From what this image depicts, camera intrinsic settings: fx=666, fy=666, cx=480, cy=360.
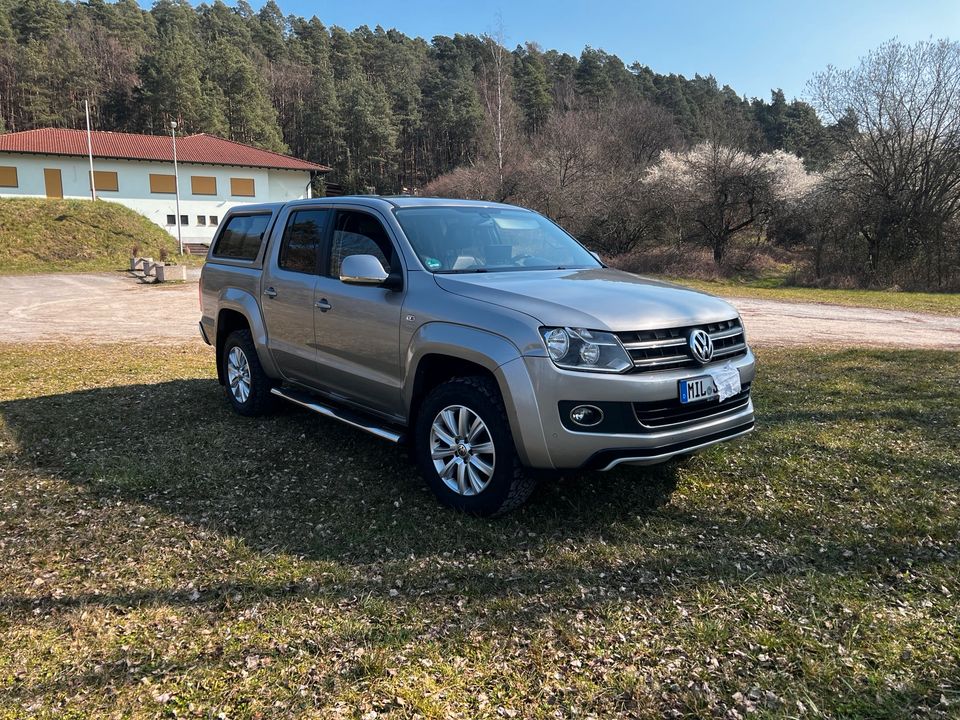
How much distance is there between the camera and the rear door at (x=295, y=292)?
5.20 m

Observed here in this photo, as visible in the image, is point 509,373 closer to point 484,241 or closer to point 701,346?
point 701,346

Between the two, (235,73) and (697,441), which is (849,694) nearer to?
(697,441)

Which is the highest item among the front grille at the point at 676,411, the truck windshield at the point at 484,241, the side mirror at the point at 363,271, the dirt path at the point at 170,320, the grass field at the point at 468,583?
the truck windshield at the point at 484,241

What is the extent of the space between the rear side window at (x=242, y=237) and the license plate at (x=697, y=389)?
400 cm

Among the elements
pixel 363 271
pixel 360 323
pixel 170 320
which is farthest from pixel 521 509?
pixel 170 320

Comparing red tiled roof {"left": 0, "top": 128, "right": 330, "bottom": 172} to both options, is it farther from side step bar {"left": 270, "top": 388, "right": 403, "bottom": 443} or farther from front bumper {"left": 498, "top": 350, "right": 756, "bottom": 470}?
front bumper {"left": 498, "top": 350, "right": 756, "bottom": 470}

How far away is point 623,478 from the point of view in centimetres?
455

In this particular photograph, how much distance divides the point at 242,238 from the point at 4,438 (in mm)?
2589

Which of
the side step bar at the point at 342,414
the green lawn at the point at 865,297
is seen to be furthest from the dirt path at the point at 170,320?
the side step bar at the point at 342,414

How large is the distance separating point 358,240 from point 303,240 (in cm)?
75

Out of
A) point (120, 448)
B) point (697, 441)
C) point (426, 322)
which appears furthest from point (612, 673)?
point (120, 448)

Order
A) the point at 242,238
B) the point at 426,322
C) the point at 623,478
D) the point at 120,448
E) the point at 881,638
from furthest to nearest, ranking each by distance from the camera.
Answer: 1. the point at 242,238
2. the point at 120,448
3. the point at 623,478
4. the point at 426,322
5. the point at 881,638

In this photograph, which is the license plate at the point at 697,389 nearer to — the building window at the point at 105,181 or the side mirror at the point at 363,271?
the side mirror at the point at 363,271

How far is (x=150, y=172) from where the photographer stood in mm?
45750
